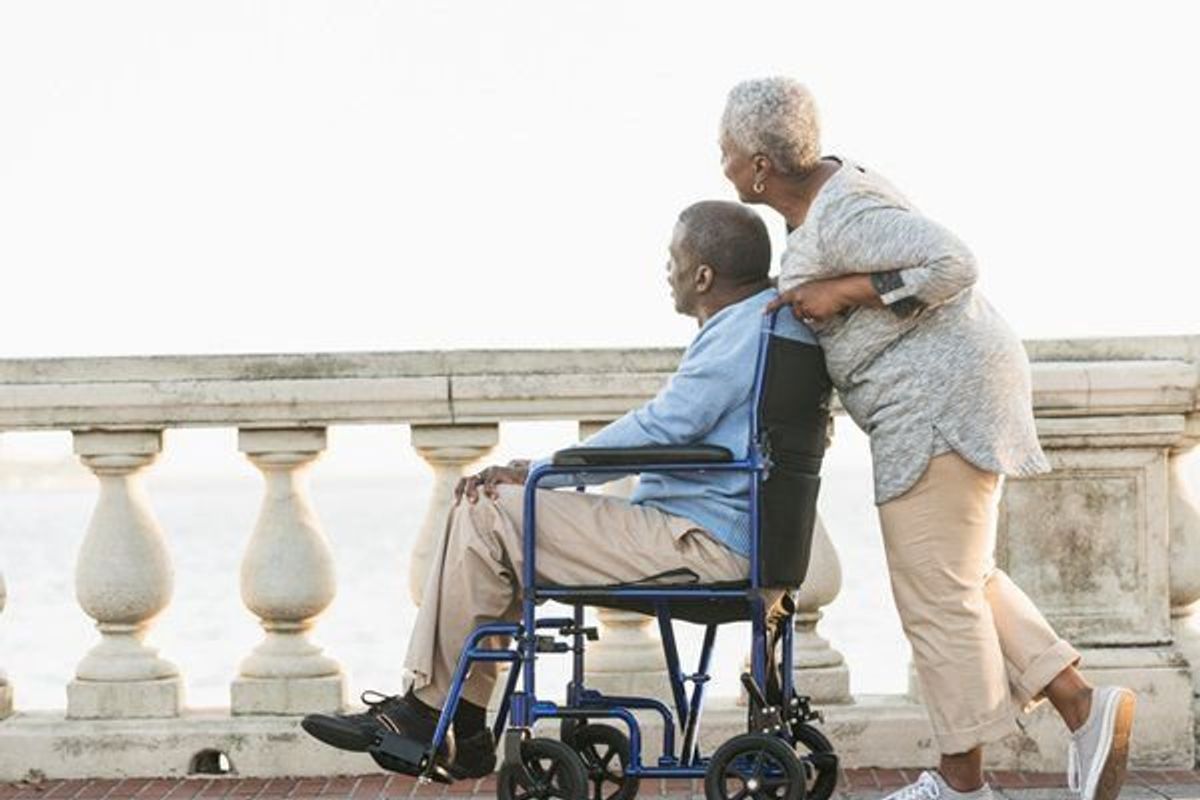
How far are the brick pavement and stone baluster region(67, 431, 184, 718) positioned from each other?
22 centimetres

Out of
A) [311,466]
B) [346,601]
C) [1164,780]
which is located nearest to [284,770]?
[311,466]

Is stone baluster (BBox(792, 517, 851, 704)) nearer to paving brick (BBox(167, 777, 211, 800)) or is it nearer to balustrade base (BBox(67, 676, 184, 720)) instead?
paving brick (BBox(167, 777, 211, 800))

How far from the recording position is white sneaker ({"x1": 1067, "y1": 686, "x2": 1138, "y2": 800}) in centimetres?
551

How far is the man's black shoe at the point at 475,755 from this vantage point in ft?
17.9

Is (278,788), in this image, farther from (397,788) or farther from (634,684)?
(634,684)

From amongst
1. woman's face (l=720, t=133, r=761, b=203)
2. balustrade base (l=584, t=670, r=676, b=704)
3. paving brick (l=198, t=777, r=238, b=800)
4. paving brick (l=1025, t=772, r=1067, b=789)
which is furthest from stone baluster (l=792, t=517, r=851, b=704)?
paving brick (l=198, t=777, r=238, b=800)

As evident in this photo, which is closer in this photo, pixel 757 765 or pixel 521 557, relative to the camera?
pixel 757 765

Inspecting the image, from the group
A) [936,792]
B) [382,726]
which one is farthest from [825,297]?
[382,726]

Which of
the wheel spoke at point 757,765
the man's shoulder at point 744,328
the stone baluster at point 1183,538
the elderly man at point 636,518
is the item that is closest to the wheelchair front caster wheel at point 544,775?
the elderly man at point 636,518

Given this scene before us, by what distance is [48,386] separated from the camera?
6609 millimetres

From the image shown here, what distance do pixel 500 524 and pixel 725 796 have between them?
2.40 ft

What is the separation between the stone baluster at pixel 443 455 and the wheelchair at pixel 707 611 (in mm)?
1105

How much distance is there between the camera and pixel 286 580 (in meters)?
6.62

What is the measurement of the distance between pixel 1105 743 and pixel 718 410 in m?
1.11
